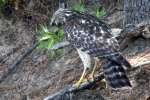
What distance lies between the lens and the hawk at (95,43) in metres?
5.78

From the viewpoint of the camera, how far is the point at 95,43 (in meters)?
6.14

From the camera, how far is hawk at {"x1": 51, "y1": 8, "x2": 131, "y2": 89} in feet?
19.0

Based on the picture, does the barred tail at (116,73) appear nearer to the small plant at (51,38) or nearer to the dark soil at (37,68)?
the dark soil at (37,68)

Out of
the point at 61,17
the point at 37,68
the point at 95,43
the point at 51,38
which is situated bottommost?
Answer: the point at 37,68

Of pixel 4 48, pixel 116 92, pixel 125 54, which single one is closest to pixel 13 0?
pixel 4 48

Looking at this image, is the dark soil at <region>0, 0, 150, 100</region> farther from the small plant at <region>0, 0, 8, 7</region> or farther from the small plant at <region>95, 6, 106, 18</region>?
the small plant at <region>95, 6, 106, 18</region>

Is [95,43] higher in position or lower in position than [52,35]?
higher

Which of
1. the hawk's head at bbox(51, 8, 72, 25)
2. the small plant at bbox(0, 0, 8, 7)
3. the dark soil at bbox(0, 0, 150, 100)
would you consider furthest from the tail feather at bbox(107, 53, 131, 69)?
the small plant at bbox(0, 0, 8, 7)

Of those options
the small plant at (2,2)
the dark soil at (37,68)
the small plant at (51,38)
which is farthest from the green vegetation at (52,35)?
the small plant at (2,2)

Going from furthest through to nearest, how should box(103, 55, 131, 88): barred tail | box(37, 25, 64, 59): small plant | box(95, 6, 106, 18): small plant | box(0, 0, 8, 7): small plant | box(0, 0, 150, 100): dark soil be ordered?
box(0, 0, 8, 7): small plant, box(95, 6, 106, 18): small plant, box(37, 25, 64, 59): small plant, box(0, 0, 150, 100): dark soil, box(103, 55, 131, 88): barred tail

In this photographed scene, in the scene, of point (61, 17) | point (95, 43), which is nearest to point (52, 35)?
point (61, 17)

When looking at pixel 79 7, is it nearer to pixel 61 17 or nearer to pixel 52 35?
pixel 52 35

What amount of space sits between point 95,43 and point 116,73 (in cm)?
57

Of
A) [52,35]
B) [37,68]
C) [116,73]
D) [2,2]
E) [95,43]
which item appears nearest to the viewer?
[116,73]
